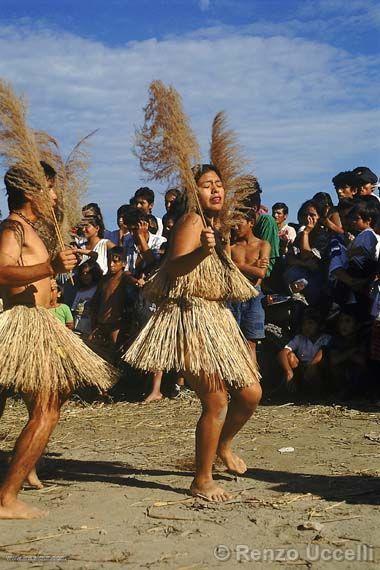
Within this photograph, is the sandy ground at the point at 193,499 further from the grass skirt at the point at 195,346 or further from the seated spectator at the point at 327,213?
the seated spectator at the point at 327,213

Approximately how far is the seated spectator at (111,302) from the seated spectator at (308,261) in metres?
1.56

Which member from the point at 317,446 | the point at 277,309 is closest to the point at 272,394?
the point at 277,309

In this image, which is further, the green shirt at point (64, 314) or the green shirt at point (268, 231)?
the green shirt at point (268, 231)

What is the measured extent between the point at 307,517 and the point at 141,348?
1.22 metres

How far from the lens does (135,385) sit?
759 cm

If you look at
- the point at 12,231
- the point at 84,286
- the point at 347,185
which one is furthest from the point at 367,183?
the point at 12,231

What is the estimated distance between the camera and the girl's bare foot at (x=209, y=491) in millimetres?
3879

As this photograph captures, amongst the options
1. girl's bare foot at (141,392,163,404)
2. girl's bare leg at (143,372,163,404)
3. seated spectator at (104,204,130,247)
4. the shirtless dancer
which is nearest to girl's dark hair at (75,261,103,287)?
seated spectator at (104,204,130,247)

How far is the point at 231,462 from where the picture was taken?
4371mm

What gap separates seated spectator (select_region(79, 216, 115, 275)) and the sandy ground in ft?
6.72

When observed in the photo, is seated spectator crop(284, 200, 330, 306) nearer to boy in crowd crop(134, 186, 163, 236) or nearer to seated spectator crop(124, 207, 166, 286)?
seated spectator crop(124, 207, 166, 286)

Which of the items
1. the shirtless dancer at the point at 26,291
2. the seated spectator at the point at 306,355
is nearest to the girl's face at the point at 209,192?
the shirtless dancer at the point at 26,291

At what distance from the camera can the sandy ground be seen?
3.11 m

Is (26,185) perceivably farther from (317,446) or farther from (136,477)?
(317,446)
